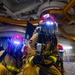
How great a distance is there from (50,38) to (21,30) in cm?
279

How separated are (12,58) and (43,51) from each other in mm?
438

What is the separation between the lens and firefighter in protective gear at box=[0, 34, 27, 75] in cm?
213

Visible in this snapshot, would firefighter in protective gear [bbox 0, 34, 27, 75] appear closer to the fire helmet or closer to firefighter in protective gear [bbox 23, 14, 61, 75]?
the fire helmet

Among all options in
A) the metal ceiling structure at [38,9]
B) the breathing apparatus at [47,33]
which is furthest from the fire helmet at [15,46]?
the metal ceiling structure at [38,9]

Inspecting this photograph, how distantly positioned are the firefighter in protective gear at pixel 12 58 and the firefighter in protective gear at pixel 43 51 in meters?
0.21

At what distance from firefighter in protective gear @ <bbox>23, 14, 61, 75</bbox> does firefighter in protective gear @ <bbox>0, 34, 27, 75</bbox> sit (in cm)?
21

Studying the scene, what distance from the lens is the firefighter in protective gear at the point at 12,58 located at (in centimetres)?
213

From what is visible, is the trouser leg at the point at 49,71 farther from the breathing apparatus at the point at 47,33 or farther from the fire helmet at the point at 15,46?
the fire helmet at the point at 15,46

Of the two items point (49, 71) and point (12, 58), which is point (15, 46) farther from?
point (49, 71)

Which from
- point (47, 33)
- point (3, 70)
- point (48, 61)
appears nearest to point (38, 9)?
point (47, 33)

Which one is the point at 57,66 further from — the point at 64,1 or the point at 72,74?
the point at 72,74

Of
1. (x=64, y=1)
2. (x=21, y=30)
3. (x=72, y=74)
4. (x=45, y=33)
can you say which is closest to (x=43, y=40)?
(x=45, y=33)

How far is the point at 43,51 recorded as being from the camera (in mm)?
2098

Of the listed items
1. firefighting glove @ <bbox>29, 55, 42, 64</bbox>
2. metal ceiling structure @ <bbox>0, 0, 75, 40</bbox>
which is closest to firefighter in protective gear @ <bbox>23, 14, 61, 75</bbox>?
firefighting glove @ <bbox>29, 55, 42, 64</bbox>
